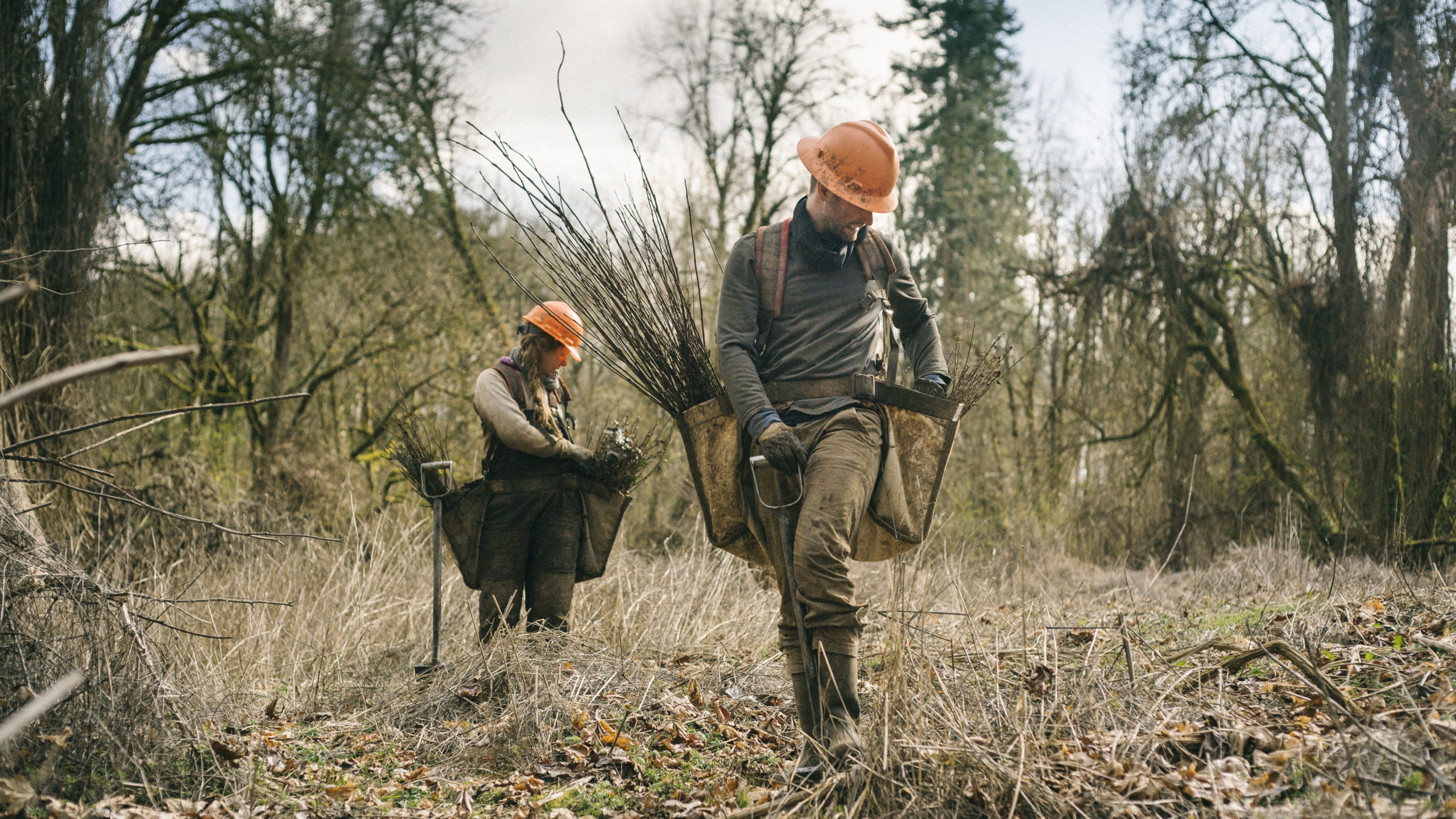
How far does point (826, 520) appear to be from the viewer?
3.14m

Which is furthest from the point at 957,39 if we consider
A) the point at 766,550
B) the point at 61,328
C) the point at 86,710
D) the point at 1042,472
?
the point at 86,710

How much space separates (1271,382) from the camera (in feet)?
34.6

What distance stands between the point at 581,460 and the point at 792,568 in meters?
2.17

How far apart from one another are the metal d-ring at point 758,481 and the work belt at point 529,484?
6.63 ft

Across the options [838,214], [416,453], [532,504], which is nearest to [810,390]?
[838,214]

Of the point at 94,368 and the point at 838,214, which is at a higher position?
the point at 838,214

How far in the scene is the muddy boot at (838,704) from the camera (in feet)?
9.77

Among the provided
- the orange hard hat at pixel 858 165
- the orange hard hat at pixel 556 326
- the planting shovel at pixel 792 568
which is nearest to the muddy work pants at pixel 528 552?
the orange hard hat at pixel 556 326

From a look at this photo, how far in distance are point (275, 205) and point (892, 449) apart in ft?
33.8

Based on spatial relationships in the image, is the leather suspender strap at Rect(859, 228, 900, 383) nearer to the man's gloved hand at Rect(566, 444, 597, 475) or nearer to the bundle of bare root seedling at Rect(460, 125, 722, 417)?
the bundle of bare root seedling at Rect(460, 125, 722, 417)

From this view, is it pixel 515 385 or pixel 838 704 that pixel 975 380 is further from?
pixel 515 385

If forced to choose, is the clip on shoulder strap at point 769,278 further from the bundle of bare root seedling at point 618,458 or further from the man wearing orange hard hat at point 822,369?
the bundle of bare root seedling at point 618,458

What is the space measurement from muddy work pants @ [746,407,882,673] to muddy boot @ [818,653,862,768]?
42mm

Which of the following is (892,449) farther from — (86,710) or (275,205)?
(275,205)
